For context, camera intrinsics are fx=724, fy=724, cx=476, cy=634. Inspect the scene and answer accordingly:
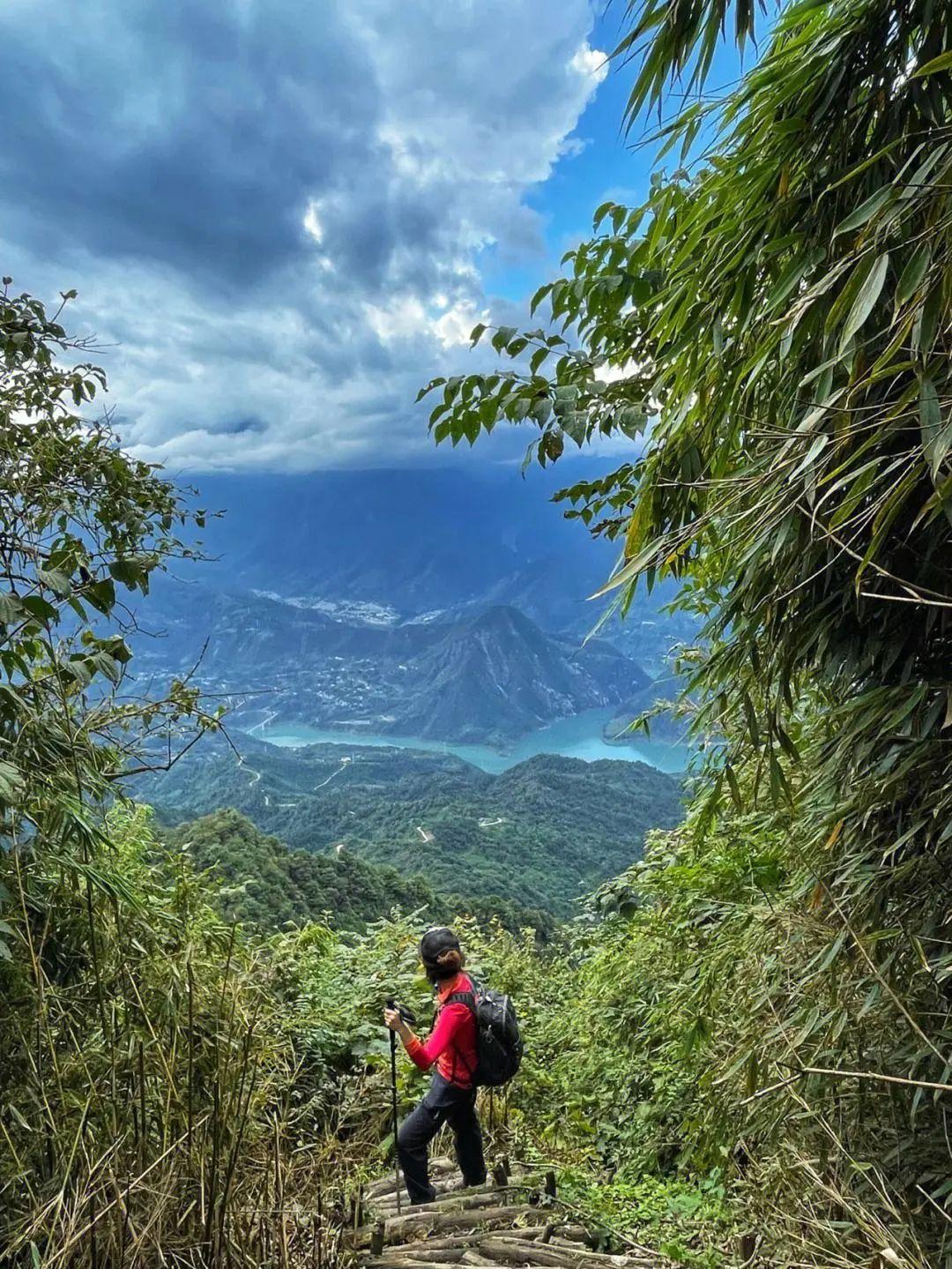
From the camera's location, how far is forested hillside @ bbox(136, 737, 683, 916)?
64.2 feet

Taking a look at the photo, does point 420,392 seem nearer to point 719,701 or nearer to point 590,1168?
point 719,701

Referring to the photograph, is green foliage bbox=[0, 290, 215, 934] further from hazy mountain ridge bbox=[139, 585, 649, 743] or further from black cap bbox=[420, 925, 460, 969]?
hazy mountain ridge bbox=[139, 585, 649, 743]

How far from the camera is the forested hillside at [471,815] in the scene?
770 inches

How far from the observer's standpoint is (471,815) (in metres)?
27.5

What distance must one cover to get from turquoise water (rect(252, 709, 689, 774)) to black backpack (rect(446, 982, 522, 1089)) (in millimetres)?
51828

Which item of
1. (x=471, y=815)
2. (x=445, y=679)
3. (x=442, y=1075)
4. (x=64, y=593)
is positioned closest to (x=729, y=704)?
(x=64, y=593)

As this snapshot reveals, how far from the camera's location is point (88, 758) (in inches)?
79.6

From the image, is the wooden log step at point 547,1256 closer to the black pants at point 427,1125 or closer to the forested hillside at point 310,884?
the black pants at point 427,1125

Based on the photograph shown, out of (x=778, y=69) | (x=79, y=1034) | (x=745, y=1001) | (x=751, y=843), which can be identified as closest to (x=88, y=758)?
(x=79, y=1034)

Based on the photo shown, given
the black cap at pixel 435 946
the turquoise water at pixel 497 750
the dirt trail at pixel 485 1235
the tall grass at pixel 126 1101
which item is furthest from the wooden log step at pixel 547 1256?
the turquoise water at pixel 497 750

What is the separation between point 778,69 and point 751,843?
2.83 meters

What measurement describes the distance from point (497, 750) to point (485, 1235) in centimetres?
6423

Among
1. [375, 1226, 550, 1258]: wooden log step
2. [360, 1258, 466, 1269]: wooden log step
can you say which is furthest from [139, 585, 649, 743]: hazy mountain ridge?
[360, 1258, 466, 1269]: wooden log step

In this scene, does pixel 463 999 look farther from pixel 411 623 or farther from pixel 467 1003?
pixel 411 623
